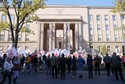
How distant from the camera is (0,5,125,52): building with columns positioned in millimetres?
66938

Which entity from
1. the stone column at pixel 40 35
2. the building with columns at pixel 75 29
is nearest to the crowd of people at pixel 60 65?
the stone column at pixel 40 35

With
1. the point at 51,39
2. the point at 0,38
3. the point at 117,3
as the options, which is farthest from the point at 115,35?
the point at 117,3

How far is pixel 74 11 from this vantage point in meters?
72.1

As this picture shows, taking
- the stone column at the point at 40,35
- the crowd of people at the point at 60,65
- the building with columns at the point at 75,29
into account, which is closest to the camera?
the crowd of people at the point at 60,65

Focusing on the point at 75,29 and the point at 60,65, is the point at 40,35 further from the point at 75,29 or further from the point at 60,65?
the point at 60,65

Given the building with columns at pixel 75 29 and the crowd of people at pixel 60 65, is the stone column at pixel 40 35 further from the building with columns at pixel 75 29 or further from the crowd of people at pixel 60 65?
the crowd of people at pixel 60 65

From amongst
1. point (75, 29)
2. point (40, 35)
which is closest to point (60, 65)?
point (40, 35)

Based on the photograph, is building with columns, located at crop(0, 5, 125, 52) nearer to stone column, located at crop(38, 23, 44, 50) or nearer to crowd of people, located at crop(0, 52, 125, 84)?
stone column, located at crop(38, 23, 44, 50)

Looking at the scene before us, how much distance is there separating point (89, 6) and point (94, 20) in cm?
515

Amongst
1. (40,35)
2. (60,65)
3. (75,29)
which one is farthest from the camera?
(75,29)

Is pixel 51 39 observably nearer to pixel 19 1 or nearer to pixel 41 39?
pixel 41 39

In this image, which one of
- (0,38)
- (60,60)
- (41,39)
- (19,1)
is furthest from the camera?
(0,38)

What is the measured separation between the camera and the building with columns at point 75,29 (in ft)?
220

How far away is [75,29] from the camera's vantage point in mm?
67688
